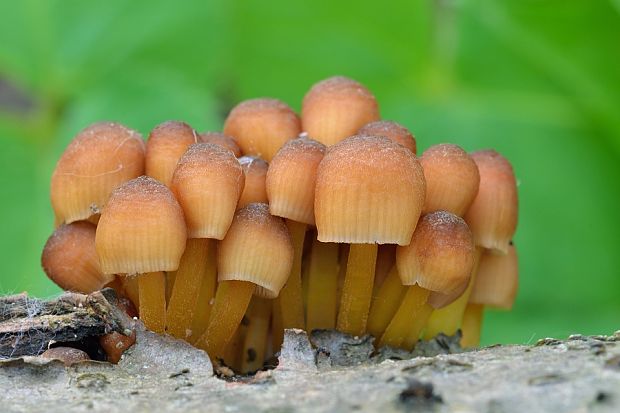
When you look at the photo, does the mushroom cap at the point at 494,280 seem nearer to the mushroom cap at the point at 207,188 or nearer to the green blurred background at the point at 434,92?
the mushroom cap at the point at 207,188

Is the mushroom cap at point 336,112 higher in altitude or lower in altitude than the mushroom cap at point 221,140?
higher

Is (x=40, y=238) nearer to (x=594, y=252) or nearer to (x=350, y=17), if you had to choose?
(x=350, y=17)

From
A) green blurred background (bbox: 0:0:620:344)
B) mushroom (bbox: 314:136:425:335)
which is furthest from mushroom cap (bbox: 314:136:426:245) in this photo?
green blurred background (bbox: 0:0:620:344)

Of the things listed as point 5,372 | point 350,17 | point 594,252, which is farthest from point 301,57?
point 5,372

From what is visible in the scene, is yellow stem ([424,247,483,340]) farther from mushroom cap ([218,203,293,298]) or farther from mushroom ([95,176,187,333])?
mushroom ([95,176,187,333])

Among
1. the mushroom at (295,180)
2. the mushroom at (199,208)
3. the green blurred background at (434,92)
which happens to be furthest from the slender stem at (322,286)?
the green blurred background at (434,92)

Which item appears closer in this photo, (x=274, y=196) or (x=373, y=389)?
(x=373, y=389)
